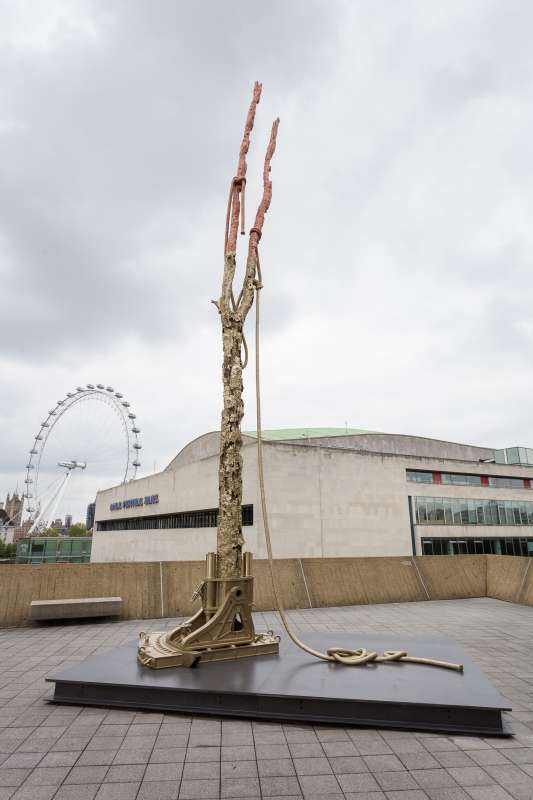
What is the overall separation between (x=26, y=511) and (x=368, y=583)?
174 ft

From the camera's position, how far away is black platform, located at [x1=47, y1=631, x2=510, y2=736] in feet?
21.6

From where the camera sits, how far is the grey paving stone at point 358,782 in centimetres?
504

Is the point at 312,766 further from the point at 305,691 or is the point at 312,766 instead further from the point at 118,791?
the point at 118,791

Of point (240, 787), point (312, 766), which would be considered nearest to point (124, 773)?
point (240, 787)

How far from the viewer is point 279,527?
28.5 meters

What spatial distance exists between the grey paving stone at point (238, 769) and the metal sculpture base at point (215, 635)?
112 inches

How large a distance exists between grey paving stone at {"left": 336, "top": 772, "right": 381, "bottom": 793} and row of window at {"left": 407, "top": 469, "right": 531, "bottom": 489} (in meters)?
30.6

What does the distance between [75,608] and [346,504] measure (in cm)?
1968

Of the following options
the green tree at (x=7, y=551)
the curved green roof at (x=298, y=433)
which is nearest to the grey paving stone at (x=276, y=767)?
the curved green roof at (x=298, y=433)

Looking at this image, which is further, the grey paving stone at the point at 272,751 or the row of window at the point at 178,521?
the row of window at the point at 178,521

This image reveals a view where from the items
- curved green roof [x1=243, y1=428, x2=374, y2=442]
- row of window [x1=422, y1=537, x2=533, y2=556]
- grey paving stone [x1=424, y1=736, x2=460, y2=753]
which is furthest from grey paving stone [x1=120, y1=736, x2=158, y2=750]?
curved green roof [x1=243, y1=428, x2=374, y2=442]

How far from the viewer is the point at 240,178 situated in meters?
11.5

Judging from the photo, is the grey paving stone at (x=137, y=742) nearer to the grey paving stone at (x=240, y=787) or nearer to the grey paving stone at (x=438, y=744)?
the grey paving stone at (x=240, y=787)

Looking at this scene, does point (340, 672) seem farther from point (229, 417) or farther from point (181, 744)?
point (229, 417)
